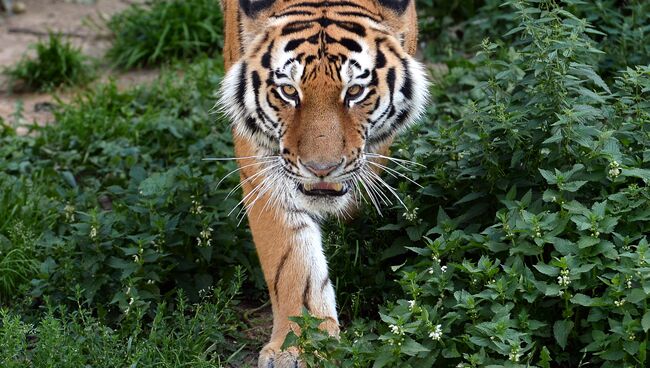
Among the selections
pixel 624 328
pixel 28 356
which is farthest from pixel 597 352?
pixel 28 356

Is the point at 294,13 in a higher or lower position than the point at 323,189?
higher

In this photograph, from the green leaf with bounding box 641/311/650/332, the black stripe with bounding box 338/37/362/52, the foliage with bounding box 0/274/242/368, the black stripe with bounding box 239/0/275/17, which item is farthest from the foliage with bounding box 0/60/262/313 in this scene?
the green leaf with bounding box 641/311/650/332

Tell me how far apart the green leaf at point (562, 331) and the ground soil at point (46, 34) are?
3.66m

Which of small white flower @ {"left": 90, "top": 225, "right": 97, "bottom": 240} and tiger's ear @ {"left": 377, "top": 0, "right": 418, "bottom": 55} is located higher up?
tiger's ear @ {"left": 377, "top": 0, "right": 418, "bottom": 55}

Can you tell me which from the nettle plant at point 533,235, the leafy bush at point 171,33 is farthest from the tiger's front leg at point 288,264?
the leafy bush at point 171,33

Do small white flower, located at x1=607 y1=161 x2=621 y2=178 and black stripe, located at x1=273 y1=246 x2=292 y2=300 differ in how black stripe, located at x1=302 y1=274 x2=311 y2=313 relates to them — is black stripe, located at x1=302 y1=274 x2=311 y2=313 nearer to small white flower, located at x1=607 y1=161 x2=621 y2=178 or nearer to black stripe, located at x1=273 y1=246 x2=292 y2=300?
black stripe, located at x1=273 y1=246 x2=292 y2=300

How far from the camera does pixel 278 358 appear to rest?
3840 mm

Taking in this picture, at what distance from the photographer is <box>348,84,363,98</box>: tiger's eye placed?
3.88 metres

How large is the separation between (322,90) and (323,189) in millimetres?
390

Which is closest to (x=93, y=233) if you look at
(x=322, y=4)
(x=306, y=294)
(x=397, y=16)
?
(x=306, y=294)

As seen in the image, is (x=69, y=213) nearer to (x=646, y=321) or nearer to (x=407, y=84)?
(x=407, y=84)

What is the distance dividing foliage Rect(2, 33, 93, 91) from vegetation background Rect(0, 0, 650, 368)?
3.15 ft

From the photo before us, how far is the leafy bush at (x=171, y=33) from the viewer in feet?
22.3

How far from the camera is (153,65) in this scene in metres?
6.93
